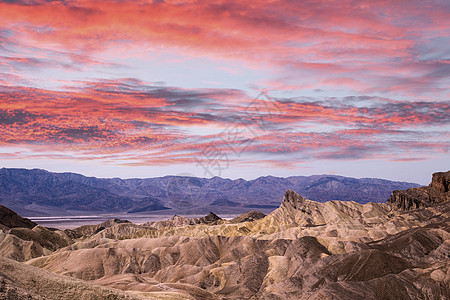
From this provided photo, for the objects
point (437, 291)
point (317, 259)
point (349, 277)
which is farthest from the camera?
point (317, 259)

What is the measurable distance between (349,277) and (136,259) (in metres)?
60.5

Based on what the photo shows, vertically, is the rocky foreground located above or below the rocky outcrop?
below

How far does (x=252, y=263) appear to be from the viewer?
101188 millimetres

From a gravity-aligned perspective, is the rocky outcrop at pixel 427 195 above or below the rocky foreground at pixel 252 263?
above

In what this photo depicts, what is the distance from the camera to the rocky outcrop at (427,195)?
588ft

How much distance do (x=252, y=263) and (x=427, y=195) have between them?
113 metres

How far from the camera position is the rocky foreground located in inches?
2707

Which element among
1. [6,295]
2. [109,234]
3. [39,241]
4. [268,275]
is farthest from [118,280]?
[109,234]

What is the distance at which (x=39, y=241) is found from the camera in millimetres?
150500

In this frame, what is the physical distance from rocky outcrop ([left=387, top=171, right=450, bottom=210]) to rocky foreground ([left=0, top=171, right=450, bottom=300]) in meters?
3.85

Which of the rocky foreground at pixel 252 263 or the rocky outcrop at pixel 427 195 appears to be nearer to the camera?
the rocky foreground at pixel 252 263

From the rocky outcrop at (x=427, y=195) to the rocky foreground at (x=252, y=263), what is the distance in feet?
12.6

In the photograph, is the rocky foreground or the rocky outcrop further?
the rocky outcrop

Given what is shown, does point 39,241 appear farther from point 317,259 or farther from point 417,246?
point 417,246
